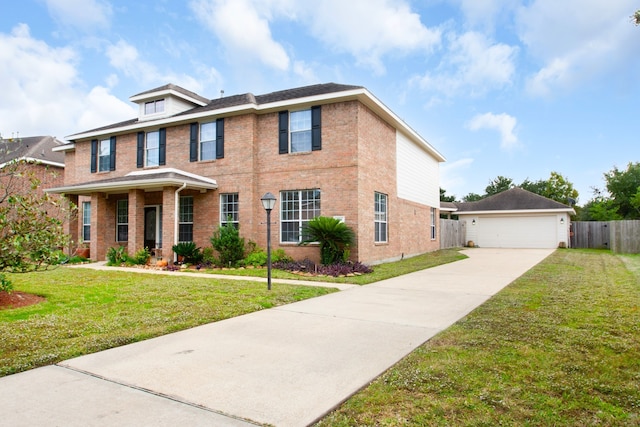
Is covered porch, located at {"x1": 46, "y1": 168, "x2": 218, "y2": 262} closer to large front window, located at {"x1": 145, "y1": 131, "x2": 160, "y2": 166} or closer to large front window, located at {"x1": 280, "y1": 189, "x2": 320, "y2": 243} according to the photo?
large front window, located at {"x1": 145, "y1": 131, "x2": 160, "y2": 166}

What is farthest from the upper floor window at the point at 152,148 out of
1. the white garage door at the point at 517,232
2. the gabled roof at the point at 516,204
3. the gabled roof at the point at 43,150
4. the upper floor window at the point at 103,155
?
the white garage door at the point at 517,232

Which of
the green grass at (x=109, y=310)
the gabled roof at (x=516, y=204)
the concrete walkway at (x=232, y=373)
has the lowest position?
the concrete walkway at (x=232, y=373)

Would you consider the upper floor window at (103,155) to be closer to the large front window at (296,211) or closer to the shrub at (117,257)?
the shrub at (117,257)

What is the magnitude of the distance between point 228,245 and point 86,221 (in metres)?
9.60

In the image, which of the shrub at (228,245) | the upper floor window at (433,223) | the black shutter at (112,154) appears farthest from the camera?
the upper floor window at (433,223)

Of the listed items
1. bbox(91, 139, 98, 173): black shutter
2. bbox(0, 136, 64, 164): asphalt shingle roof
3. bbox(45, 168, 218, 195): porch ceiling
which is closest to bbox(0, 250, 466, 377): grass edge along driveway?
bbox(45, 168, 218, 195): porch ceiling

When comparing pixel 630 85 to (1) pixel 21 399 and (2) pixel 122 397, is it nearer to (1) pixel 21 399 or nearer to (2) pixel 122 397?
(2) pixel 122 397

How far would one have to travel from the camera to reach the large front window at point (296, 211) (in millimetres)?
14422

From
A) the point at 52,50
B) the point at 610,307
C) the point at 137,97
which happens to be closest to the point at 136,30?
the point at 52,50

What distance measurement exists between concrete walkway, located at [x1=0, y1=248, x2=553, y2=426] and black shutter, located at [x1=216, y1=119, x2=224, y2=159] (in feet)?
33.1

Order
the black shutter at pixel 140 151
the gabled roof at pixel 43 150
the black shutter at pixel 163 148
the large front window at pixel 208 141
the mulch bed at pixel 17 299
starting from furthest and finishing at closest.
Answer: the gabled roof at pixel 43 150, the black shutter at pixel 140 151, the black shutter at pixel 163 148, the large front window at pixel 208 141, the mulch bed at pixel 17 299

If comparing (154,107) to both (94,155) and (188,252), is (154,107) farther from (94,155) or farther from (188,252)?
(188,252)

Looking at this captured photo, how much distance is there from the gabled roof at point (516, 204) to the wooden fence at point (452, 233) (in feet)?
5.85

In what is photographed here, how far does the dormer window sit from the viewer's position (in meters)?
17.8
